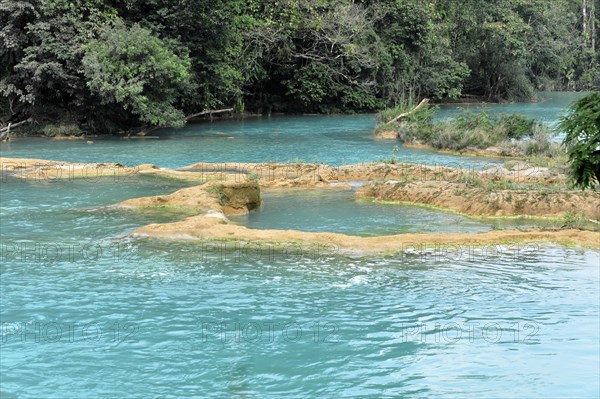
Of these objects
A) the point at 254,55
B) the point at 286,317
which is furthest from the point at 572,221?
the point at 254,55

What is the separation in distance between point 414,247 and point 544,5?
148 feet

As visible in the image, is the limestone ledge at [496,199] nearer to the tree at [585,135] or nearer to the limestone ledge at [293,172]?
the limestone ledge at [293,172]

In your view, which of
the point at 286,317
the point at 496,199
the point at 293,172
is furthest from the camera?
the point at 293,172

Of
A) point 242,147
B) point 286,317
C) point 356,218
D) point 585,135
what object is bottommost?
point 286,317

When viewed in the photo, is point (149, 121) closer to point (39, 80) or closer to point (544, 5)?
point (39, 80)

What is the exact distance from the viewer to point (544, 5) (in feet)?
171

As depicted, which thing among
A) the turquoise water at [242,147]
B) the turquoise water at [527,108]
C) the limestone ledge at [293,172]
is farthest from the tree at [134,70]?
the turquoise water at [527,108]

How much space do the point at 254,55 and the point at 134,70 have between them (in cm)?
911

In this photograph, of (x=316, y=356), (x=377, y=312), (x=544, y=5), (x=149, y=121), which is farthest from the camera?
(x=544, y=5)

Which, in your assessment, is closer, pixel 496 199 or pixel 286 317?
pixel 286 317

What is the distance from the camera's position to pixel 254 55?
34906mm

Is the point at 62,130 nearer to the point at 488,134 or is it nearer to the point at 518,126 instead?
the point at 488,134

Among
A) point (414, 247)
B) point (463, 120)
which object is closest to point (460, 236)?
point (414, 247)

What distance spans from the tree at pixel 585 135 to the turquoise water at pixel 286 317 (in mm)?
2461
